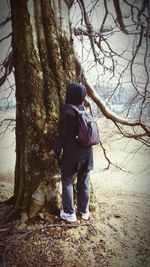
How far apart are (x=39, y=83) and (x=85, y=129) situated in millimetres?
741

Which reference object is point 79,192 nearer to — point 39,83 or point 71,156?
point 71,156

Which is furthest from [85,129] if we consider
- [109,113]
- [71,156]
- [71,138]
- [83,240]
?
[83,240]

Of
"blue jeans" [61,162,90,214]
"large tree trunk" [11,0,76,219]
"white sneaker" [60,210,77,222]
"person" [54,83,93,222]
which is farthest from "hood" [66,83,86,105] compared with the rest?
"white sneaker" [60,210,77,222]

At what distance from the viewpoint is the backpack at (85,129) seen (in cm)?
291

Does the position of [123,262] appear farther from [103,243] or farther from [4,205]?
[4,205]

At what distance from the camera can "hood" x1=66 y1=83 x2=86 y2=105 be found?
2.93 meters

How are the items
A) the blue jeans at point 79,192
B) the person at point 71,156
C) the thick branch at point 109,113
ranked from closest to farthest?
the person at point 71,156, the blue jeans at point 79,192, the thick branch at point 109,113

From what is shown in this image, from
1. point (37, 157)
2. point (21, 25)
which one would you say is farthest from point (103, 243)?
point (21, 25)

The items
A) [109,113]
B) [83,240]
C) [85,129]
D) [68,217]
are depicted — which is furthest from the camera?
[109,113]

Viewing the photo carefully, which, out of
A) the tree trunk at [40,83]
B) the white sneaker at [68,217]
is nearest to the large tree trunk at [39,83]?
the tree trunk at [40,83]

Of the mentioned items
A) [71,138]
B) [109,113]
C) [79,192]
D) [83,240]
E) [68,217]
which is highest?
[109,113]

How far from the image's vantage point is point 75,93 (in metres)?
2.94

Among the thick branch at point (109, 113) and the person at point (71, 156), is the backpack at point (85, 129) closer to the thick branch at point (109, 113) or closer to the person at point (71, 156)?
the person at point (71, 156)

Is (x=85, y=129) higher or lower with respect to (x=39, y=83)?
lower
